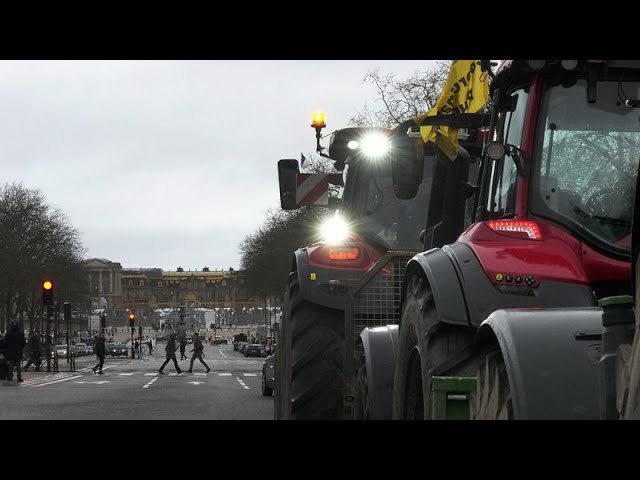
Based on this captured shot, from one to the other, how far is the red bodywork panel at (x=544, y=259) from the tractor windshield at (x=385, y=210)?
11.4 feet

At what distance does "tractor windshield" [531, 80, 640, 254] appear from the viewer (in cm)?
461

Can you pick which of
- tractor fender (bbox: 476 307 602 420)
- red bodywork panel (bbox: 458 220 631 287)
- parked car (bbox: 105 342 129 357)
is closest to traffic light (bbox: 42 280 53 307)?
red bodywork panel (bbox: 458 220 631 287)

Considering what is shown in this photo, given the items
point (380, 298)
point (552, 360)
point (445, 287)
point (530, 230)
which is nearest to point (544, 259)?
point (530, 230)

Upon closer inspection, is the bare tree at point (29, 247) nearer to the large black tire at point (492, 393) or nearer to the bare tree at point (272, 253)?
the bare tree at point (272, 253)

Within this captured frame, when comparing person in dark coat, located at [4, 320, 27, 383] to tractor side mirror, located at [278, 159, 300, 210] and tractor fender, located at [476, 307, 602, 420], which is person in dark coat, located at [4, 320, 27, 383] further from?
tractor fender, located at [476, 307, 602, 420]

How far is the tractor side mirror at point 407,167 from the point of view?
6.10 m

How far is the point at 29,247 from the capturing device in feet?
246

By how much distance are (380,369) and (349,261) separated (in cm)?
178

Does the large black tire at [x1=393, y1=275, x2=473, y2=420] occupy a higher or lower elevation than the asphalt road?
higher

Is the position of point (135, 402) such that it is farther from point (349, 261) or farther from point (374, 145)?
point (349, 261)

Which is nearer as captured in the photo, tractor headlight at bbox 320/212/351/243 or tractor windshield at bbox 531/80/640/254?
tractor windshield at bbox 531/80/640/254

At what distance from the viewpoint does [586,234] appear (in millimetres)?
4586

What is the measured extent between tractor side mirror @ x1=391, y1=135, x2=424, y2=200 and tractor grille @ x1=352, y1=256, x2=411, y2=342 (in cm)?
117
